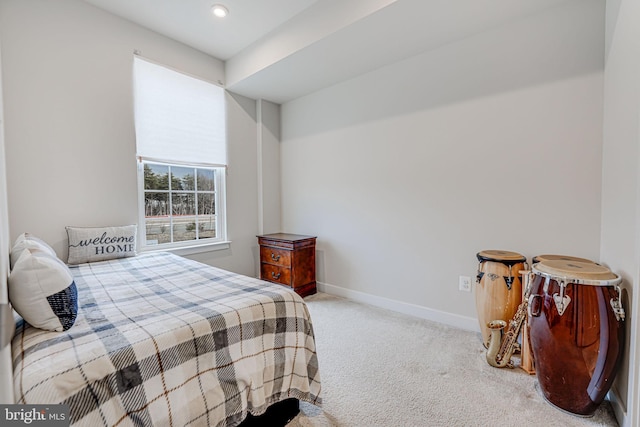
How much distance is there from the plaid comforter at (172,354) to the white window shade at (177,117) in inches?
63.9

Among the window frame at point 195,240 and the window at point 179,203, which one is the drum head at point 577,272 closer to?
the window frame at point 195,240

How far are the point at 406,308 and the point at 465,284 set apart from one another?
0.62 m

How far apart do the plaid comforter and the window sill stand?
3.80ft

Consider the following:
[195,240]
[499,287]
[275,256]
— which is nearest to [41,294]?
[195,240]

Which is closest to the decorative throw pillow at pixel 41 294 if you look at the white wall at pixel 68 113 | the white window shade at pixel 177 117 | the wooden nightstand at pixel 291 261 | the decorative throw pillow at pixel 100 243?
the decorative throw pillow at pixel 100 243

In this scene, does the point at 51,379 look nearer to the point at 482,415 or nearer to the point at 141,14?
the point at 482,415

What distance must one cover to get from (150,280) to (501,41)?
310 cm

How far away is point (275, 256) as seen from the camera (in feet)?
11.1

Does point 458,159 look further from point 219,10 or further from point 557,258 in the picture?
point 219,10

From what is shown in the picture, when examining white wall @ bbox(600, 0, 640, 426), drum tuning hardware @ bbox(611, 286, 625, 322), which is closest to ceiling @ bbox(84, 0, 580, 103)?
white wall @ bbox(600, 0, 640, 426)

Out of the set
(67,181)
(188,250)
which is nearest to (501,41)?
(188,250)

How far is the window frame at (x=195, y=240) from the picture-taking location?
2.79m

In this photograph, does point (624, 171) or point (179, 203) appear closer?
point (624, 171)

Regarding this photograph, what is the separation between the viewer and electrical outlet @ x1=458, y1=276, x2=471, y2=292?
2.41 meters
